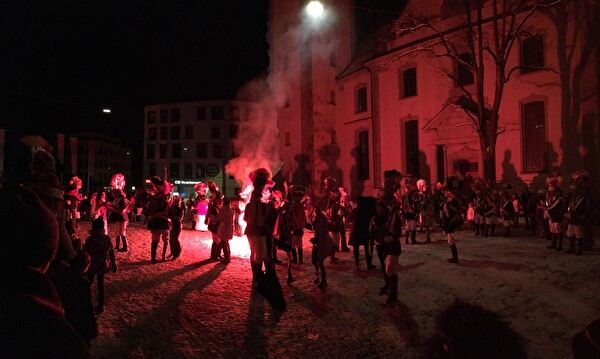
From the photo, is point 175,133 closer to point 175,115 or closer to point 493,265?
point 175,115

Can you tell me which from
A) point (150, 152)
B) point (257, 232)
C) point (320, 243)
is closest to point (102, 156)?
point (150, 152)

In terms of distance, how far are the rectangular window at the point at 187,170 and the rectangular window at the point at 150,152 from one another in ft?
24.6

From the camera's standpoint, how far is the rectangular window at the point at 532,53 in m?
19.5

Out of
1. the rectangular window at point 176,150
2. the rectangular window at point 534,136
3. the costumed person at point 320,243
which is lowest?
the costumed person at point 320,243

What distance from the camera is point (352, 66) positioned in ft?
104

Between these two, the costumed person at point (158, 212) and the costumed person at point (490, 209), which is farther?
the costumed person at point (490, 209)

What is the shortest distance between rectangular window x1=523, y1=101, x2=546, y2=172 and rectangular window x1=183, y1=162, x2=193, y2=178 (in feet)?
177

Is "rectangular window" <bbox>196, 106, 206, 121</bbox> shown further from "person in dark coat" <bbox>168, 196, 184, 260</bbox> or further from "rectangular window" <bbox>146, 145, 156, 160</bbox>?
"person in dark coat" <bbox>168, 196, 184, 260</bbox>

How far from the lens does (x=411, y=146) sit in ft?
83.0

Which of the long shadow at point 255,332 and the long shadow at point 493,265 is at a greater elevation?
the long shadow at point 493,265

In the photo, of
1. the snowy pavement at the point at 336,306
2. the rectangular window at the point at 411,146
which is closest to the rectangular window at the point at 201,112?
the rectangular window at the point at 411,146

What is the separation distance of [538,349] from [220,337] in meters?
4.59

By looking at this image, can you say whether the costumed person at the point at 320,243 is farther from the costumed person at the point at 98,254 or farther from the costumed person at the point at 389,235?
the costumed person at the point at 98,254

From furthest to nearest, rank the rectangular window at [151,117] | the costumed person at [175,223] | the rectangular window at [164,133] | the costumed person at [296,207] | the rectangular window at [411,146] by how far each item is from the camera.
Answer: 1. the rectangular window at [151,117]
2. the rectangular window at [164,133]
3. the rectangular window at [411,146]
4. the costumed person at [175,223]
5. the costumed person at [296,207]
